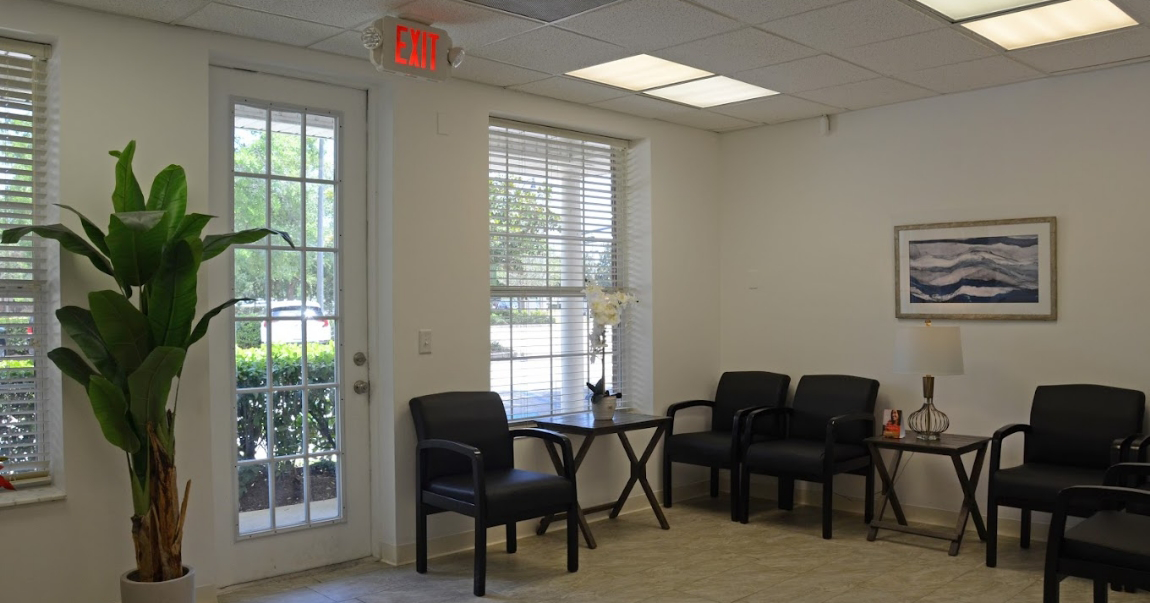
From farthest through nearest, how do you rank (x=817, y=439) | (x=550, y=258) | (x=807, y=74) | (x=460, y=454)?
(x=817, y=439) < (x=550, y=258) < (x=807, y=74) < (x=460, y=454)

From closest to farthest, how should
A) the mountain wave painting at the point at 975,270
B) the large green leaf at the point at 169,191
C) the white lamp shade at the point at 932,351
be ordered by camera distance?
1. the large green leaf at the point at 169,191
2. the white lamp shade at the point at 932,351
3. the mountain wave painting at the point at 975,270

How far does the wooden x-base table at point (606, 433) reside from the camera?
204 inches

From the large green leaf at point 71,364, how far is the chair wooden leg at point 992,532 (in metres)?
4.14

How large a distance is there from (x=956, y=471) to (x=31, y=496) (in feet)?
15.1

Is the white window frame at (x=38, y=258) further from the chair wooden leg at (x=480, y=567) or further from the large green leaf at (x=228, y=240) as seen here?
the chair wooden leg at (x=480, y=567)

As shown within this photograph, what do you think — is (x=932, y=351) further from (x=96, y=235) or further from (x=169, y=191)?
(x=96, y=235)

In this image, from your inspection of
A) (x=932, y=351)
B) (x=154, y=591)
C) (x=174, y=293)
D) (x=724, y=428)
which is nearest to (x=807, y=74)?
(x=932, y=351)

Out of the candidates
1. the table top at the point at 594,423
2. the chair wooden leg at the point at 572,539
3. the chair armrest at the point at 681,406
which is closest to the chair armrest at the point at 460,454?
the chair wooden leg at the point at 572,539

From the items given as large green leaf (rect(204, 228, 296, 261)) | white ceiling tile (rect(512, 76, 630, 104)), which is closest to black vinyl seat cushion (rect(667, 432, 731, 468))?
white ceiling tile (rect(512, 76, 630, 104))

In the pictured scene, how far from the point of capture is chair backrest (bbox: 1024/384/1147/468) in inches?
188

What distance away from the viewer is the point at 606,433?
5.25m

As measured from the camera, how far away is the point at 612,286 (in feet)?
20.6

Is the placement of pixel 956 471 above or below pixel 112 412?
below

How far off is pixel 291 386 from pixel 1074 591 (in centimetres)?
387
